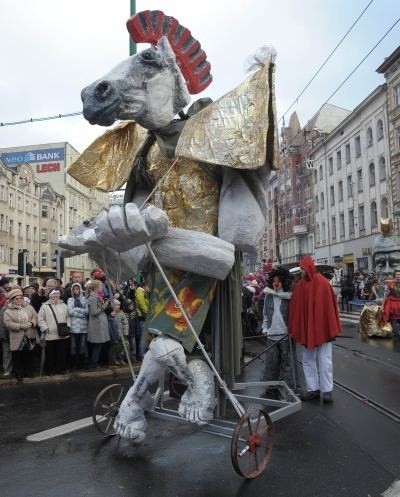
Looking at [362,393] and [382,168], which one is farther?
[382,168]

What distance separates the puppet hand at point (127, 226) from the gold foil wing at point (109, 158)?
36.3 inches

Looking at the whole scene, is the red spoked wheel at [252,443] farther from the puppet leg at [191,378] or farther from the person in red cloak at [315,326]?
the person in red cloak at [315,326]

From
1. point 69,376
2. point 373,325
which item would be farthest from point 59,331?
point 373,325

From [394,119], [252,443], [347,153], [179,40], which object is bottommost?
[252,443]

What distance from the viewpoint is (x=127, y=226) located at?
2.78 m

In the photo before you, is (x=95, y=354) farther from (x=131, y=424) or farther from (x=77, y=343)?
(x=131, y=424)

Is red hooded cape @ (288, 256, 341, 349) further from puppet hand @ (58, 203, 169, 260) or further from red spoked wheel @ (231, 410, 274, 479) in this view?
puppet hand @ (58, 203, 169, 260)

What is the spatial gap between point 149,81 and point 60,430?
307 cm

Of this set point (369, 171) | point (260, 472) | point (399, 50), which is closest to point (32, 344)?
point (260, 472)

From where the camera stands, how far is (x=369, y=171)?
36.2 metres

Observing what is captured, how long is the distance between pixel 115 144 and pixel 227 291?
1425 mm

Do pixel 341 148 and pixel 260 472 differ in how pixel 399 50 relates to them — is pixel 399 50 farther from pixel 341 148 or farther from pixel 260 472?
pixel 260 472

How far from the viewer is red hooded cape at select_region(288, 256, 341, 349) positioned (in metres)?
6.04

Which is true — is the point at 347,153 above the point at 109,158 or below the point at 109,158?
above
